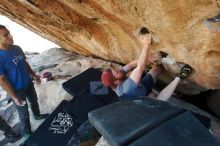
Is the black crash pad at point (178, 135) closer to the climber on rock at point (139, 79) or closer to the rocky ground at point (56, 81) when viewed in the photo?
the climber on rock at point (139, 79)

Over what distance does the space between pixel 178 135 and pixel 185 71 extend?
177 centimetres

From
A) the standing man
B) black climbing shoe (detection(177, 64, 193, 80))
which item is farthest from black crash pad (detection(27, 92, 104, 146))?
black climbing shoe (detection(177, 64, 193, 80))

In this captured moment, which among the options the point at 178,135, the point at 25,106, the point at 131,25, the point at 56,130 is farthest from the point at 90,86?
the point at 178,135

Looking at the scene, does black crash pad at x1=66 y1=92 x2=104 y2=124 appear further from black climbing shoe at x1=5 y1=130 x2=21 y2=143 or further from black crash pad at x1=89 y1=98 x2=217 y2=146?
black crash pad at x1=89 y1=98 x2=217 y2=146

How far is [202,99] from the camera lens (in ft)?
17.7

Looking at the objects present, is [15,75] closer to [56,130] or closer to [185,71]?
[56,130]

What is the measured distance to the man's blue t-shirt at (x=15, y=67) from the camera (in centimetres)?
427

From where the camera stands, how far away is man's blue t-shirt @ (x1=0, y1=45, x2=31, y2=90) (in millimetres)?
4266

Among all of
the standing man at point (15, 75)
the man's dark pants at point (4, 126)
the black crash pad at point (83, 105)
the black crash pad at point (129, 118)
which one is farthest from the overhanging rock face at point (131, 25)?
the man's dark pants at point (4, 126)

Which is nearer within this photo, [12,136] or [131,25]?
[131,25]

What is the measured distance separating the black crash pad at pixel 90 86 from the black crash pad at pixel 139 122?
1743mm

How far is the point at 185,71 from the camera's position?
13.7ft

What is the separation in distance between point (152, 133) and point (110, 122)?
411mm

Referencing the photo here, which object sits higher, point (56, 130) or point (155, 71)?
point (155, 71)
